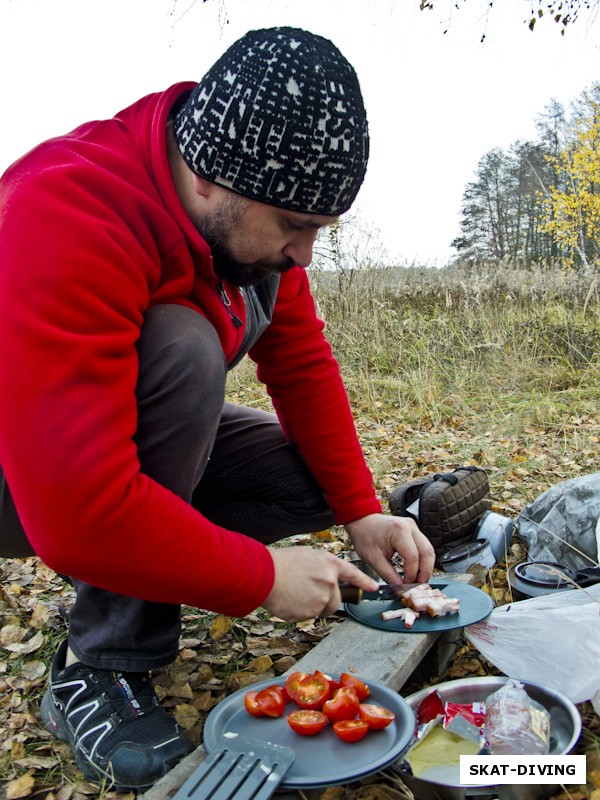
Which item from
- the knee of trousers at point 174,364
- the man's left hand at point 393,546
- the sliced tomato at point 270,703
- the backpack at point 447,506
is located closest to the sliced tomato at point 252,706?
the sliced tomato at point 270,703

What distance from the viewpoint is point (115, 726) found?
5.31ft

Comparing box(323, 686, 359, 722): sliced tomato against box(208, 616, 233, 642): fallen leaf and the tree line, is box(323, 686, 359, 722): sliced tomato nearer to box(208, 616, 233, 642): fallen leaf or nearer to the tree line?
box(208, 616, 233, 642): fallen leaf

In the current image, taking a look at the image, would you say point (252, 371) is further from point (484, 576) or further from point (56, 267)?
point (56, 267)

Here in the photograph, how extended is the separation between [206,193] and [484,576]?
1685 mm

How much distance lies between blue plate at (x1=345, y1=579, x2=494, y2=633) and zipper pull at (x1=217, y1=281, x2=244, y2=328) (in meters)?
0.90

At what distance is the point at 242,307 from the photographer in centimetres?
190

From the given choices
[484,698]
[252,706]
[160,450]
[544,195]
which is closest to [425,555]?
[484,698]

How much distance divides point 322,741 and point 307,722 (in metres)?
0.06

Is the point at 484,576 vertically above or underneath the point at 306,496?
underneath

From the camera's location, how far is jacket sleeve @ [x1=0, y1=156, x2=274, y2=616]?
1.21 meters

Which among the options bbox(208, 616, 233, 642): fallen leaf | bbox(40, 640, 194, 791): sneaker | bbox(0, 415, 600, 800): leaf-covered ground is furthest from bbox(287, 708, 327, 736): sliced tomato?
bbox(208, 616, 233, 642): fallen leaf

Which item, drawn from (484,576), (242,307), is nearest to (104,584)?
(242,307)

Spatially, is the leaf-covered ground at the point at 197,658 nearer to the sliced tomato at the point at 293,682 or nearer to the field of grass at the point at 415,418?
the field of grass at the point at 415,418

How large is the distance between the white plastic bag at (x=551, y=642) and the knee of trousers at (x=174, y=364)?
993 millimetres
